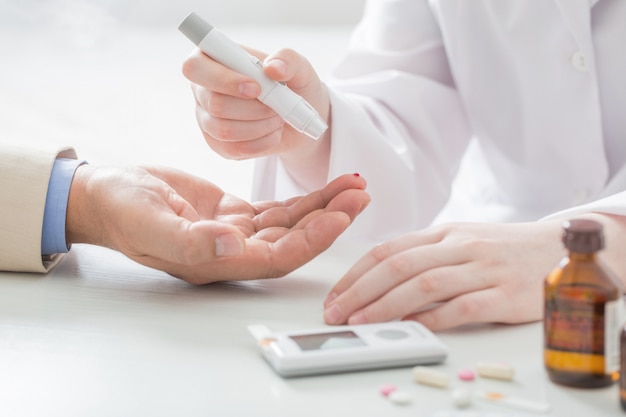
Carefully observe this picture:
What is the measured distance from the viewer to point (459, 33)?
4.01 ft

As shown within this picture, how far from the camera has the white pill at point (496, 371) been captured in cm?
58

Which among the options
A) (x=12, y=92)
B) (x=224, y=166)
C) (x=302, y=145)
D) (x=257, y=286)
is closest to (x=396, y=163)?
(x=302, y=145)

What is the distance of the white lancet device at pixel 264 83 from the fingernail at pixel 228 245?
17 cm

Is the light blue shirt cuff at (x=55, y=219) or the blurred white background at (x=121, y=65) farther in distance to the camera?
the blurred white background at (x=121, y=65)

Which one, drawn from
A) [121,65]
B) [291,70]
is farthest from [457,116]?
[121,65]

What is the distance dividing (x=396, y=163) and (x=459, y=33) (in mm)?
209

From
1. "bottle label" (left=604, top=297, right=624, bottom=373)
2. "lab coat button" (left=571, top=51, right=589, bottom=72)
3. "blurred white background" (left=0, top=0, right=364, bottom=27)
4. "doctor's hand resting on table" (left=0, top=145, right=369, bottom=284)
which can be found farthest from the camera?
"blurred white background" (left=0, top=0, right=364, bottom=27)

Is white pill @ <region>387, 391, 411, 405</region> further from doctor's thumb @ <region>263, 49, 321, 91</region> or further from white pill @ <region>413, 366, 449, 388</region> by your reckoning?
doctor's thumb @ <region>263, 49, 321, 91</region>

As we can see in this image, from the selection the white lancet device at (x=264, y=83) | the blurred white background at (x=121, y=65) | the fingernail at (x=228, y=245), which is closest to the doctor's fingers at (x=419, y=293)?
the fingernail at (x=228, y=245)

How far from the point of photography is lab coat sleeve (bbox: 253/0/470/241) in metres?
1.16

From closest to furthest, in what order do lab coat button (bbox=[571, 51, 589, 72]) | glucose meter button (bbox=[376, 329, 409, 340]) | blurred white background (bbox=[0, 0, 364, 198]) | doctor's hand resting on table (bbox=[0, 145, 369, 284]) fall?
glucose meter button (bbox=[376, 329, 409, 340]) → doctor's hand resting on table (bbox=[0, 145, 369, 284]) → lab coat button (bbox=[571, 51, 589, 72]) → blurred white background (bbox=[0, 0, 364, 198])

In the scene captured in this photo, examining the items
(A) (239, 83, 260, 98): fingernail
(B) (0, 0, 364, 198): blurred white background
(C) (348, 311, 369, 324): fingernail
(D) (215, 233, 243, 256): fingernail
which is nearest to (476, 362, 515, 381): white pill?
(C) (348, 311, 369, 324): fingernail

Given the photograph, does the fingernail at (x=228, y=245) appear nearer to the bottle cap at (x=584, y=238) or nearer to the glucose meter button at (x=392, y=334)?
the glucose meter button at (x=392, y=334)

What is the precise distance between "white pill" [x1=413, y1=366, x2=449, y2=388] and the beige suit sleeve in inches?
16.1
